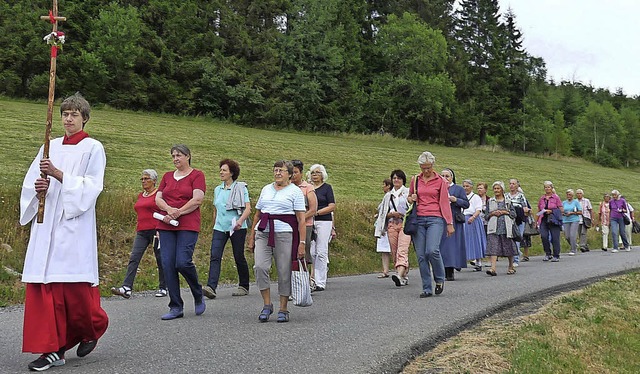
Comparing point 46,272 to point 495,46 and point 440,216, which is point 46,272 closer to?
point 440,216

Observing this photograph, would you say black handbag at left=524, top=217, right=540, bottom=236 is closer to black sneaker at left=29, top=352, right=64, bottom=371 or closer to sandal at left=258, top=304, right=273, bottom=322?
sandal at left=258, top=304, right=273, bottom=322

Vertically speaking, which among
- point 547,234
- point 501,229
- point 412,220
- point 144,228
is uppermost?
point 412,220

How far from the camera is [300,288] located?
27.0 feet

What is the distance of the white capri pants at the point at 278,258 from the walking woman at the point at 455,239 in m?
5.29

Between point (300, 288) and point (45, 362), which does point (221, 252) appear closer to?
point (300, 288)

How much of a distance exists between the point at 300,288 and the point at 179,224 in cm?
154

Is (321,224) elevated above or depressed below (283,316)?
above

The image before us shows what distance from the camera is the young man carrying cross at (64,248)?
18.4 ft

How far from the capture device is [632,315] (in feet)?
33.8

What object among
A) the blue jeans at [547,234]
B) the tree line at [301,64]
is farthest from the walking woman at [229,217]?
the tree line at [301,64]

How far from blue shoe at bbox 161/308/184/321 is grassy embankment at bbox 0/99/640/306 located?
293 centimetres

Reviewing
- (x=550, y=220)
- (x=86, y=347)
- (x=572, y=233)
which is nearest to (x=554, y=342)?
(x=86, y=347)

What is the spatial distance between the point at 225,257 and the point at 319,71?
4760 cm

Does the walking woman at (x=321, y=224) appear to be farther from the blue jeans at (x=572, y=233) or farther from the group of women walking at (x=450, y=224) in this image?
the blue jeans at (x=572, y=233)
